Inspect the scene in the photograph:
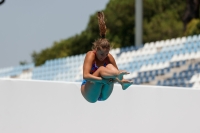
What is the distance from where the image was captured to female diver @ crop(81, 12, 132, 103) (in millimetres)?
5572

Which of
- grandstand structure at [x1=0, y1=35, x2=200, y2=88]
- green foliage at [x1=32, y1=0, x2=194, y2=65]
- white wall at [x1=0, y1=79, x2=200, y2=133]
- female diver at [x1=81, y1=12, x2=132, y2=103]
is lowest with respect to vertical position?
white wall at [x1=0, y1=79, x2=200, y2=133]

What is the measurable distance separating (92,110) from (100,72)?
1.42m

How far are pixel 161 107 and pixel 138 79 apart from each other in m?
8.63

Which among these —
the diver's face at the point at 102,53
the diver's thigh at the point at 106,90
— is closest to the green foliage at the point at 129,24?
→ the diver's thigh at the point at 106,90

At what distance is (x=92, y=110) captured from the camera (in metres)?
7.00

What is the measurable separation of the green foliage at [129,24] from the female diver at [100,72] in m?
24.9

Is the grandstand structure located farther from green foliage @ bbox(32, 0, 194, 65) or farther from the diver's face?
green foliage @ bbox(32, 0, 194, 65)

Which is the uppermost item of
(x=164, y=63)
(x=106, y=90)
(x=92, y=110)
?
(x=164, y=63)

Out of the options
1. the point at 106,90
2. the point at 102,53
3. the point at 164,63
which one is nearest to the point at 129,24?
the point at 164,63

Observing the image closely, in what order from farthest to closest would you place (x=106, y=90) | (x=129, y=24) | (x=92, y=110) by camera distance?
(x=129, y=24)
(x=92, y=110)
(x=106, y=90)

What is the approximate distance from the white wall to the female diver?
94cm

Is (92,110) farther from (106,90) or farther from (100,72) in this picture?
(100,72)

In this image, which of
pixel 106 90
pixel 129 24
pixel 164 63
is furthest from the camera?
pixel 129 24

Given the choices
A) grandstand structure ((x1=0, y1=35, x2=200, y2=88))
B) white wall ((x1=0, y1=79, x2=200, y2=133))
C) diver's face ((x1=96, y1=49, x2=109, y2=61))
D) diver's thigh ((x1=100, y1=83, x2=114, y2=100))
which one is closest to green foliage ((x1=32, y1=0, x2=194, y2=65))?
grandstand structure ((x1=0, y1=35, x2=200, y2=88))
